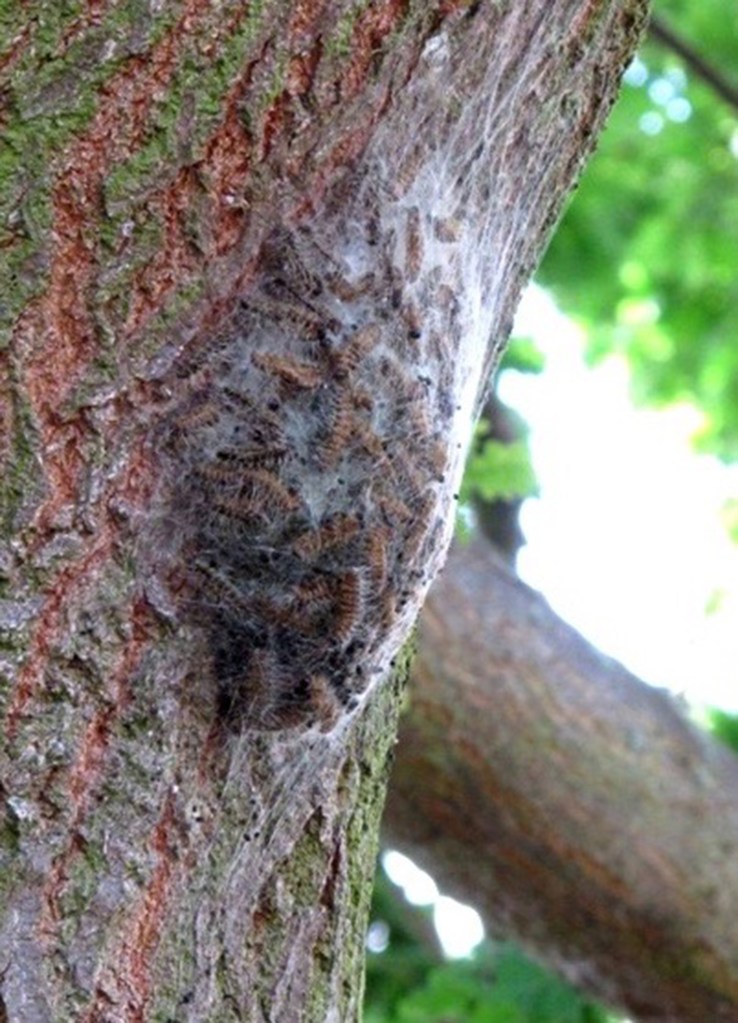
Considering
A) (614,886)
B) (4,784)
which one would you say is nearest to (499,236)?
(4,784)

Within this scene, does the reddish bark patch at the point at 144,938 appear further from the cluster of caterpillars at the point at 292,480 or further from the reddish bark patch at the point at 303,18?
the reddish bark patch at the point at 303,18

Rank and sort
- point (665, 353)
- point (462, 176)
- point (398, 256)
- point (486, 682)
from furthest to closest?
point (665, 353) < point (486, 682) < point (462, 176) < point (398, 256)

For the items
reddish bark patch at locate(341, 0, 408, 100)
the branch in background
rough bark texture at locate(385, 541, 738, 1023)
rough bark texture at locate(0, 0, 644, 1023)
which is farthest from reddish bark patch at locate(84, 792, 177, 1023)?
the branch in background

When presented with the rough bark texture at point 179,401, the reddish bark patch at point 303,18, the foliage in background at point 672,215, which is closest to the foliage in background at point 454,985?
the foliage in background at point 672,215

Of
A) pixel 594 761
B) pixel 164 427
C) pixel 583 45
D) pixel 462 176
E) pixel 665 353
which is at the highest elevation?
pixel 665 353

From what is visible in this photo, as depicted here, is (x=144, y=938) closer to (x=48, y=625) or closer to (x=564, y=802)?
(x=48, y=625)

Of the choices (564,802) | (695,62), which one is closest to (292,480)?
(564,802)

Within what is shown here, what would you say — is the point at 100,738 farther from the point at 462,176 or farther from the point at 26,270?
the point at 462,176
